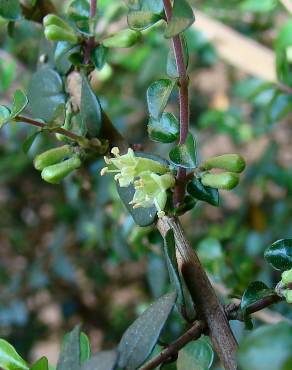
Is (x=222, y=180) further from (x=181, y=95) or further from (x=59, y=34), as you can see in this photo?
(x=59, y=34)

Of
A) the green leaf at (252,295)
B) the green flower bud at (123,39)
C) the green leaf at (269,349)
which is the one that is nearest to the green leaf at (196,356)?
the green leaf at (252,295)

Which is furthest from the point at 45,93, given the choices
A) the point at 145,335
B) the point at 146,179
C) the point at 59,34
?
the point at 145,335

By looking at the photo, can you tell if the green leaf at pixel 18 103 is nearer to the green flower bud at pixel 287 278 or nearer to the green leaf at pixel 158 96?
the green leaf at pixel 158 96

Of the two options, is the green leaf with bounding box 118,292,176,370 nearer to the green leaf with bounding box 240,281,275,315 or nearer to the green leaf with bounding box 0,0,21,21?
the green leaf with bounding box 240,281,275,315

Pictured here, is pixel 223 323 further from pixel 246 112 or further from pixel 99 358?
pixel 246 112

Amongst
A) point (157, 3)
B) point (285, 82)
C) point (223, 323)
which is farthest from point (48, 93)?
point (285, 82)

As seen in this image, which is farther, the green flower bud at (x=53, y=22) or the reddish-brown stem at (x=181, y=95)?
the green flower bud at (x=53, y=22)
